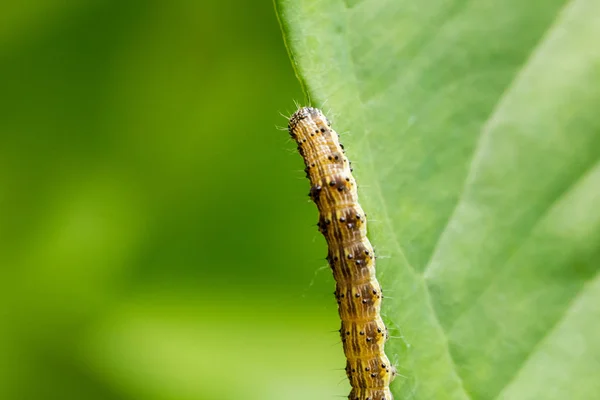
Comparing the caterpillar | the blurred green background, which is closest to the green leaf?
the caterpillar

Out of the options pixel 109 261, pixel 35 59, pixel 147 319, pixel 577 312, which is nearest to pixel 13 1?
pixel 35 59

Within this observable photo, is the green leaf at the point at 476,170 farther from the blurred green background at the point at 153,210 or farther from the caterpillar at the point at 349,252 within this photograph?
the blurred green background at the point at 153,210

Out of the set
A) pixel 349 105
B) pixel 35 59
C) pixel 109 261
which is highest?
pixel 35 59

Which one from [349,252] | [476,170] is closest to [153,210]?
[349,252]

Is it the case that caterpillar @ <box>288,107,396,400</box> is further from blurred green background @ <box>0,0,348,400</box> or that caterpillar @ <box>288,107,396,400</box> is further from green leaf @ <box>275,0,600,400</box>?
green leaf @ <box>275,0,600,400</box>

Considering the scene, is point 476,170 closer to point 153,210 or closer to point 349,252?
point 349,252

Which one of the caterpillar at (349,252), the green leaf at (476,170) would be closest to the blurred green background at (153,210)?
the caterpillar at (349,252)

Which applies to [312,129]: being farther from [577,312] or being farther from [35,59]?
[35,59]
